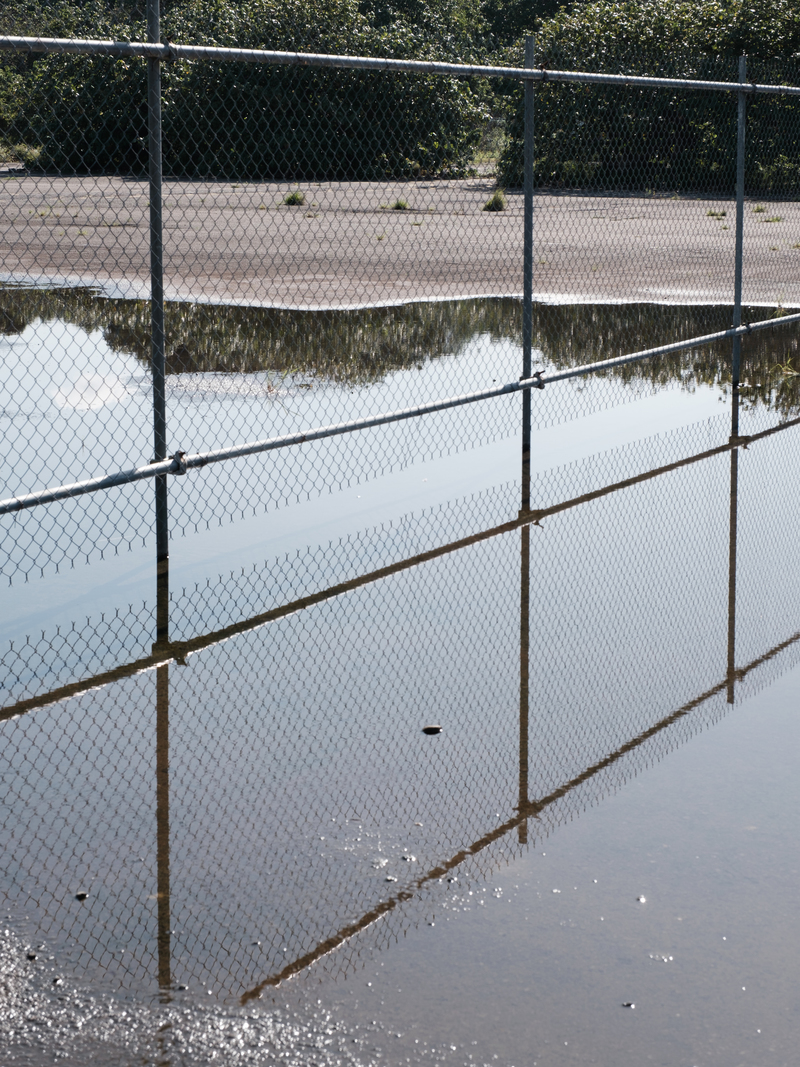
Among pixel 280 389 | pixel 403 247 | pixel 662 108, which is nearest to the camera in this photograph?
pixel 280 389

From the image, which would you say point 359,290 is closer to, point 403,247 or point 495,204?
point 403,247

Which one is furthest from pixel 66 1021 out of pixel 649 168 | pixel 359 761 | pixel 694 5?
pixel 694 5

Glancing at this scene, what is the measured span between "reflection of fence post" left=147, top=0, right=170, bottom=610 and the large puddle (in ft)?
0.81

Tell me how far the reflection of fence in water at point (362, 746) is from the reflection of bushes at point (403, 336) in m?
4.41

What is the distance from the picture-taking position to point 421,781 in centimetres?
439

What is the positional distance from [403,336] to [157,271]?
677 cm

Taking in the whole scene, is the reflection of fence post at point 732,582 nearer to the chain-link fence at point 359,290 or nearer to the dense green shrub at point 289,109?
the chain-link fence at point 359,290

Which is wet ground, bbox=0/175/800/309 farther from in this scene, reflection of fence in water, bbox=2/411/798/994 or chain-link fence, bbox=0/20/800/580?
reflection of fence in water, bbox=2/411/798/994

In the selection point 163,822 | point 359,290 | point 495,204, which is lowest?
point 163,822

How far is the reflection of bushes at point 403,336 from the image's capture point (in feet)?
36.5

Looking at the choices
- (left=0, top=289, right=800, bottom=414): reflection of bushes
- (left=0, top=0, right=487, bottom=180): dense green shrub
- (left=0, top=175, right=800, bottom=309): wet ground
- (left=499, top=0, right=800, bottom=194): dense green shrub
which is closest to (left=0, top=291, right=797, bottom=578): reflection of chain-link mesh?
(left=0, top=289, right=800, bottom=414): reflection of bushes

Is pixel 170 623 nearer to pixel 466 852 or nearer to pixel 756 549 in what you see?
pixel 466 852

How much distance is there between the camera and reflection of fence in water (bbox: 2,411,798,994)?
362 cm

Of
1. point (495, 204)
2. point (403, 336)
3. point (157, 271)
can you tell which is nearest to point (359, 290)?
point (403, 336)
